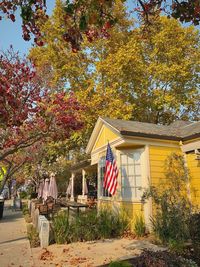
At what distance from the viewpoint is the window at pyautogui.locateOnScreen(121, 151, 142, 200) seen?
10680 millimetres

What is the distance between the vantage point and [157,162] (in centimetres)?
1078

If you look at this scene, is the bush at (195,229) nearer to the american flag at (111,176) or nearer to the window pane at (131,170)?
the american flag at (111,176)

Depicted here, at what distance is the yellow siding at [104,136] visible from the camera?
1231 centimetres

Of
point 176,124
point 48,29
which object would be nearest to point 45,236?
point 176,124

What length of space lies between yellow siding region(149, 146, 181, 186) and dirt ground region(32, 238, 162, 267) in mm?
2658

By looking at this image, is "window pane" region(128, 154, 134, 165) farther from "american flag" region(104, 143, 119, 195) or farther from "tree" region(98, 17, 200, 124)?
"tree" region(98, 17, 200, 124)

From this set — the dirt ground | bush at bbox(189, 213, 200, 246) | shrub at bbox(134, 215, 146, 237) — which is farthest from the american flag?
bush at bbox(189, 213, 200, 246)

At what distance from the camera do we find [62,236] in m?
8.71

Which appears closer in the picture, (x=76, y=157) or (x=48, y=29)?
(x=48, y=29)

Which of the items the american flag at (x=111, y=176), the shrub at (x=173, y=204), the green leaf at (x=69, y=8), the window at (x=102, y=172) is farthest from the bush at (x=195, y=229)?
the window at (x=102, y=172)

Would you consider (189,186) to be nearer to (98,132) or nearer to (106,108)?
(98,132)

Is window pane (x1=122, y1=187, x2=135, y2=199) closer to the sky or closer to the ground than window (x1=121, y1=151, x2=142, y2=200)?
closer to the ground

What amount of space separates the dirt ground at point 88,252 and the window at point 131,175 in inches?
83.7

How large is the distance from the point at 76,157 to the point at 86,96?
684 centimetres
